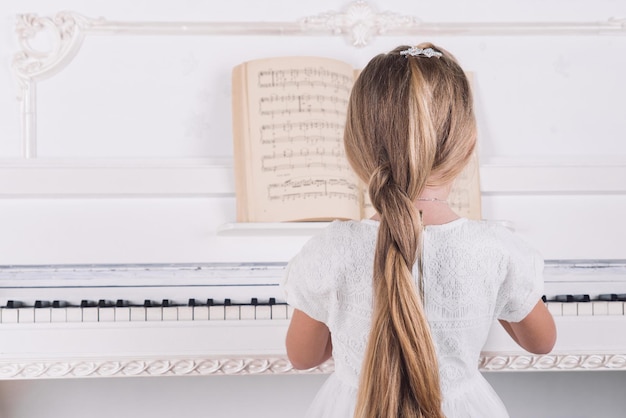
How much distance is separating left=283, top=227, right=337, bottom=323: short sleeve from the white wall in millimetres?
782

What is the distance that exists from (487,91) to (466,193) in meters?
0.37

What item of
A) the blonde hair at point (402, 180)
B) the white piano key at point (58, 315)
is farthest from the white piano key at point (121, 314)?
the blonde hair at point (402, 180)

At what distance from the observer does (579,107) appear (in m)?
2.06

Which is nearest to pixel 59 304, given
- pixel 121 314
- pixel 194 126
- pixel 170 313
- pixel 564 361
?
pixel 121 314

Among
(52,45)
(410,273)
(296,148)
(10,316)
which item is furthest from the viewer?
(52,45)

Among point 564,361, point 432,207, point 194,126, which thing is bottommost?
point 564,361

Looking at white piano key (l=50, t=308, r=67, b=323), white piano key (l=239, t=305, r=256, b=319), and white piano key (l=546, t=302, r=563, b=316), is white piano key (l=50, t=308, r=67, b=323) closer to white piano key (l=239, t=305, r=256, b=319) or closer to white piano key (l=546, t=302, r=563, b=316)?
white piano key (l=239, t=305, r=256, b=319)

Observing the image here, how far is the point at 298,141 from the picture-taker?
1854mm

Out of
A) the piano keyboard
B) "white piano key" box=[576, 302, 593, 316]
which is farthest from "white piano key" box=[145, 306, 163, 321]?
"white piano key" box=[576, 302, 593, 316]

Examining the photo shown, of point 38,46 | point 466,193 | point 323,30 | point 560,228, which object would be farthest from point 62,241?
point 560,228

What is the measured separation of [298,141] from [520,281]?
889 millimetres

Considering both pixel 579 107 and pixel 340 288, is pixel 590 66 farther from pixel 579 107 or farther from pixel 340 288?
pixel 340 288

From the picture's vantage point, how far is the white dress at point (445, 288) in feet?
3.57

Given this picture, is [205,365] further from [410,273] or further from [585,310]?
[585,310]
